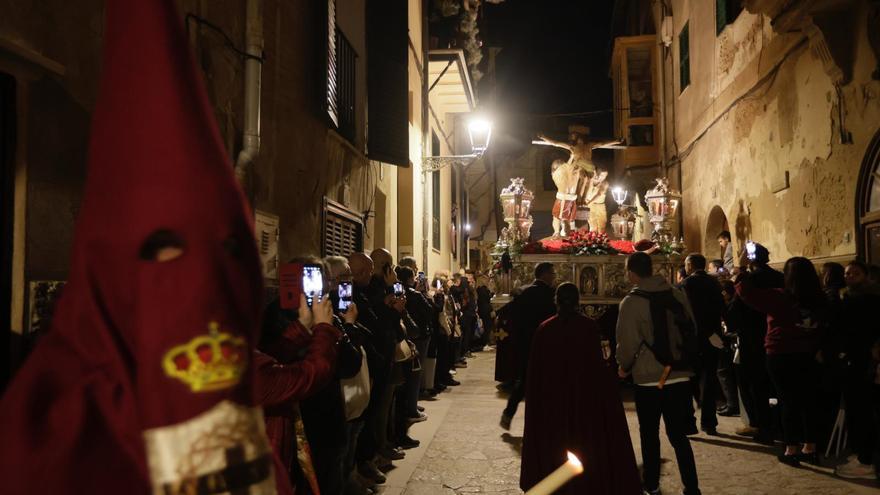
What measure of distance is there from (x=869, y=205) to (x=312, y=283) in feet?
26.2

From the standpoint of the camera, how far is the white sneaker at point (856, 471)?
6062mm

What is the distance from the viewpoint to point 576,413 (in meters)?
4.98

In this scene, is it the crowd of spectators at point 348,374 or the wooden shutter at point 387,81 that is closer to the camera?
the crowd of spectators at point 348,374

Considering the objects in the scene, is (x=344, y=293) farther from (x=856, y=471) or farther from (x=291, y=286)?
(x=856, y=471)

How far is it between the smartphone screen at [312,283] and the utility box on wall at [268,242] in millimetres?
2532

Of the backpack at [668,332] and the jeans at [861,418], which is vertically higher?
the backpack at [668,332]

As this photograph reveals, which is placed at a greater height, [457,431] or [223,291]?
[223,291]

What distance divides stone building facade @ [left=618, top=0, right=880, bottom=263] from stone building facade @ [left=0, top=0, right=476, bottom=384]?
6.08m

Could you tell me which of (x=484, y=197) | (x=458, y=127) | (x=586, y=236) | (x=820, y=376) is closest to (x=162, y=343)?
(x=820, y=376)

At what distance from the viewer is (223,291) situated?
1.21 m

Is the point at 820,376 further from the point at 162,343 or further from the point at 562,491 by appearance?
the point at 162,343

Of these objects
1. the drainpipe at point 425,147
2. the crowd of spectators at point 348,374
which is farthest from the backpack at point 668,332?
the drainpipe at point 425,147

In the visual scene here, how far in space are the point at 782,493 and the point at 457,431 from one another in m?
3.69

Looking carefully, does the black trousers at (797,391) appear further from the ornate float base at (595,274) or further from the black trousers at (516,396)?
the ornate float base at (595,274)
